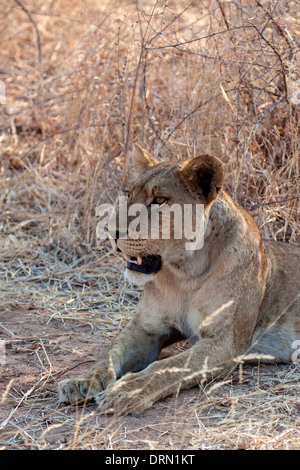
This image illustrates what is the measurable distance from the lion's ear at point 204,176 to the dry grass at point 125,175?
99 cm

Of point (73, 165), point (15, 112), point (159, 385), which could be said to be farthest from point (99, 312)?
point (15, 112)

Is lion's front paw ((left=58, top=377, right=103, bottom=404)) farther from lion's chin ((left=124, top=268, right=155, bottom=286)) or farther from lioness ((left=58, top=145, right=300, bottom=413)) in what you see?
lion's chin ((left=124, top=268, right=155, bottom=286))

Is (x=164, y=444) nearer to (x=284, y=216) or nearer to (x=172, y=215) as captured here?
(x=172, y=215)

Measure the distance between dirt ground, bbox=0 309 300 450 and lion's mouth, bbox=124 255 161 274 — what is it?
641 millimetres

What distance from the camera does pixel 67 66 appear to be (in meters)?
7.71

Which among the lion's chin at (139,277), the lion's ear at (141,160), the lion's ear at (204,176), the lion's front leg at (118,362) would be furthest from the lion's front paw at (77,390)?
→ the lion's ear at (141,160)

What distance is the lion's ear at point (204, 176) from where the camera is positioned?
328 centimetres

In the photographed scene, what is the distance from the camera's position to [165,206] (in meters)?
3.38

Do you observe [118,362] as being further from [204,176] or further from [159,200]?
[204,176]

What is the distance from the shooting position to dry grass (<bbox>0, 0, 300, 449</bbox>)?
9.72 feet

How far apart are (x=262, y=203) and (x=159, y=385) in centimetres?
210

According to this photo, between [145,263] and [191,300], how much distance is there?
32 cm

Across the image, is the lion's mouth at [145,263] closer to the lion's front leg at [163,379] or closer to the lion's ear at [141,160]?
the lion's front leg at [163,379]

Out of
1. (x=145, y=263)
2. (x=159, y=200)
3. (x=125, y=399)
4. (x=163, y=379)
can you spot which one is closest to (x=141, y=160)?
(x=159, y=200)
